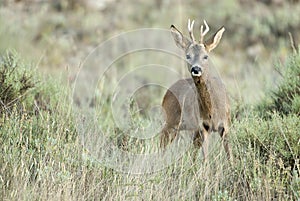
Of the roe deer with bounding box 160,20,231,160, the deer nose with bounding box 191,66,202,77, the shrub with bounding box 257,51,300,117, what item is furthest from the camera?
the shrub with bounding box 257,51,300,117

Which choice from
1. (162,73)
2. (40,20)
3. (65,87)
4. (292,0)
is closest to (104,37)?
(40,20)

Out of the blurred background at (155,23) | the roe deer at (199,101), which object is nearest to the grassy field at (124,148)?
the roe deer at (199,101)

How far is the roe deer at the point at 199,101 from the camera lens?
21.4 ft

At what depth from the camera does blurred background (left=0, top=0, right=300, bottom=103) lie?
13.5m

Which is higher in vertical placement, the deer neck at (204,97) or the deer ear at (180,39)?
the deer ear at (180,39)

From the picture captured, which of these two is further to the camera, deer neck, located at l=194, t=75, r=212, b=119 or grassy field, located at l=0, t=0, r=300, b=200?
deer neck, located at l=194, t=75, r=212, b=119

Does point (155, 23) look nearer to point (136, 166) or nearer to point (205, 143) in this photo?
point (205, 143)

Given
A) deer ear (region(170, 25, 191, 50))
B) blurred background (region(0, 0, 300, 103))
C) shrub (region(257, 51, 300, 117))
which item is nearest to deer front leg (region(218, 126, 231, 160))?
shrub (region(257, 51, 300, 117))

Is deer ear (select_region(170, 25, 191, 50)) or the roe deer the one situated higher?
deer ear (select_region(170, 25, 191, 50))

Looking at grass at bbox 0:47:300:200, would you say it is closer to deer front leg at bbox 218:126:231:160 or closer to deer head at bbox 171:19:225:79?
deer front leg at bbox 218:126:231:160

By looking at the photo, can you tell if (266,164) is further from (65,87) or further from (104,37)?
(104,37)

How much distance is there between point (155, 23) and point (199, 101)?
889 cm

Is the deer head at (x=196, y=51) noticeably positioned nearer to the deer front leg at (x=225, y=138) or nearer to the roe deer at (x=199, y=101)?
the roe deer at (x=199, y=101)

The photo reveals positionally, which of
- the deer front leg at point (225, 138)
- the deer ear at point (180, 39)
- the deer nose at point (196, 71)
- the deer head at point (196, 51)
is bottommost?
the deer front leg at point (225, 138)
